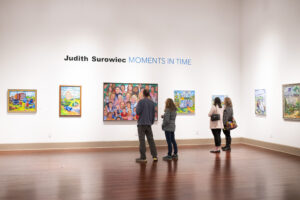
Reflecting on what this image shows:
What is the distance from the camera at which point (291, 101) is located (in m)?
9.03

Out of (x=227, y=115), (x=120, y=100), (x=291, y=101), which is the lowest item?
(x=227, y=115)

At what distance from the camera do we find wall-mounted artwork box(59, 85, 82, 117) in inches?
408

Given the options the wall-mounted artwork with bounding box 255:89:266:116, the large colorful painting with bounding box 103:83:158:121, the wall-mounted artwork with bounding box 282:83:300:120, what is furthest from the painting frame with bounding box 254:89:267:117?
the large colorful painting with bounding box 103:83:158:121

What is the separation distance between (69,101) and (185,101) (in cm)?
455

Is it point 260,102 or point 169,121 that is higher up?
point 260,102

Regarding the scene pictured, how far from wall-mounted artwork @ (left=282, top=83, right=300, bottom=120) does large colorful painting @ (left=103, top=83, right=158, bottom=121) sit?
5099mm

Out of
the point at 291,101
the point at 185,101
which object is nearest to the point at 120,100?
the point at 185,101

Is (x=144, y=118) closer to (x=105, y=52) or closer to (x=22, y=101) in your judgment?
(x=105, y=52)

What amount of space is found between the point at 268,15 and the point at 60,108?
8385 millimetres

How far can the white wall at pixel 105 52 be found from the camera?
399 inches

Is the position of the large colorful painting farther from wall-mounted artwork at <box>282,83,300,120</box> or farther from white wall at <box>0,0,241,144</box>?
wall-mounted artwork at <box>282,83,300,120</box>

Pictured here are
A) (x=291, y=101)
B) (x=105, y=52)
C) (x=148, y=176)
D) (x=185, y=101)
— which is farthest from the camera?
(x=185, y=101)

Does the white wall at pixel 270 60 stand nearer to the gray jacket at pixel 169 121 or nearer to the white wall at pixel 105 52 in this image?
the white wall at pixel 105 52

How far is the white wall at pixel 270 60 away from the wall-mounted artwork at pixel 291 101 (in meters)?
0.19
